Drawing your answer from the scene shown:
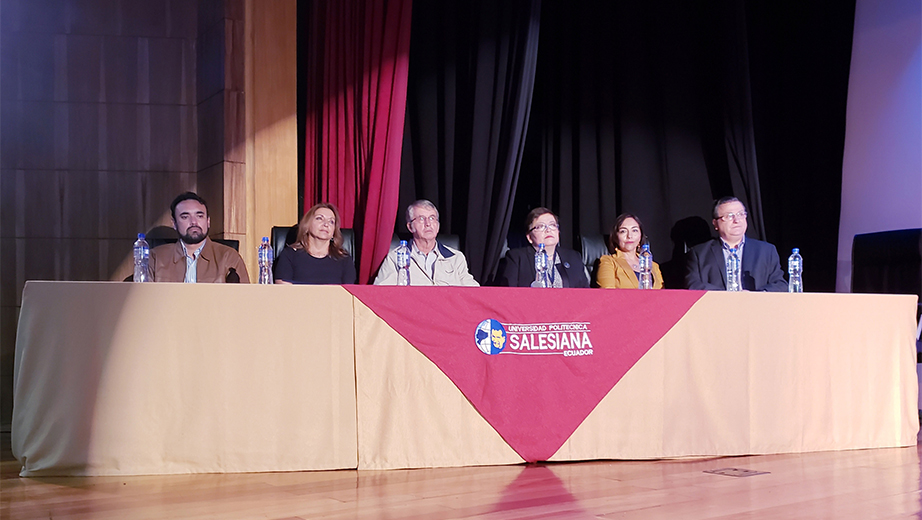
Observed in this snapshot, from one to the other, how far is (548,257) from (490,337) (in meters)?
1.09

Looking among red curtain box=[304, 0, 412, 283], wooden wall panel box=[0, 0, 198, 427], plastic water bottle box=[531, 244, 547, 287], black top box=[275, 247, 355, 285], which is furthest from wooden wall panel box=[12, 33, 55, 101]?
plastic water bottle box=[531, 244, 547, 287]

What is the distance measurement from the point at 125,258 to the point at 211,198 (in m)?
0.59

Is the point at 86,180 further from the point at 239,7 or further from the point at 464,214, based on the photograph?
the point at 464,214

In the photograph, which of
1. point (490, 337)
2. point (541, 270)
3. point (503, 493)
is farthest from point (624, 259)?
point (503, 493)

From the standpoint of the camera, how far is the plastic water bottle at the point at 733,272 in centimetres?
335

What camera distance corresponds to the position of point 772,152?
4793mm

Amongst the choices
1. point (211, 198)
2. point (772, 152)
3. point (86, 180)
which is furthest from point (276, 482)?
point (772, 152)

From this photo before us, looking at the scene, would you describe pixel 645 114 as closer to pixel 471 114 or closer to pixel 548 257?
pixel 471 114

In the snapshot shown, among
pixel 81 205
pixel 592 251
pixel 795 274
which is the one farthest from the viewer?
pixel 81 205

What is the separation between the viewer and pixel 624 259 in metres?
3.88

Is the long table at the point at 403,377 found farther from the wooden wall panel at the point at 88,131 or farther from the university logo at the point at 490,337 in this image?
the wooden wall panel at the point at 88,131

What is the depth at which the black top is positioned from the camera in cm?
343

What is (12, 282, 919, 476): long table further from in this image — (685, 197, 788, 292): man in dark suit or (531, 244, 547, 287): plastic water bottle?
(685, 197, 788, 292): man in dark suit

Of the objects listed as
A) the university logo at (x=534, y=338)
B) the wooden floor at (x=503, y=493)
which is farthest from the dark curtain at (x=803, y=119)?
the university logo at (x=534, y=338)
